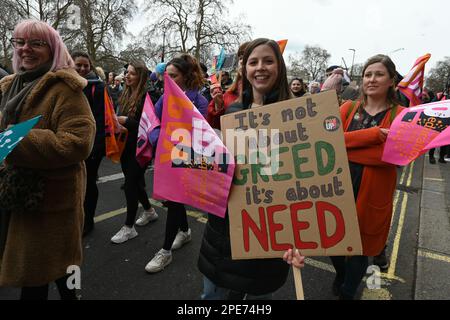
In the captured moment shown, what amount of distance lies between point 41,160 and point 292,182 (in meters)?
1.25

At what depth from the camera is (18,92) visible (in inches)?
65.6

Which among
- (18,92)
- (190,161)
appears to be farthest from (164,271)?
(18,92)

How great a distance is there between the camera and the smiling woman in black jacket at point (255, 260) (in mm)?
1527

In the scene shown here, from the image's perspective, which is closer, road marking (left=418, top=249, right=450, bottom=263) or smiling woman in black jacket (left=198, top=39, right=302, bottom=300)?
smiling woman in black jacket (left=198, top=39, right=302, bottom=300)

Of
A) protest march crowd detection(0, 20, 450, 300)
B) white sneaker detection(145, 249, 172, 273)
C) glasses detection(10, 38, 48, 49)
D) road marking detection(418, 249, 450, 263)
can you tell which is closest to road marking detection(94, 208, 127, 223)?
white sneaker detection(145, 249, 172, 273)

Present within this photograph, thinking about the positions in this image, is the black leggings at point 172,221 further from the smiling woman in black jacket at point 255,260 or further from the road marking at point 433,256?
the road marking at point 433,256

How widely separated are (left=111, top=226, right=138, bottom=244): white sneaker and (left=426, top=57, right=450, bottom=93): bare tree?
211 ft

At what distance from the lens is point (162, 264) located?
8.98ft

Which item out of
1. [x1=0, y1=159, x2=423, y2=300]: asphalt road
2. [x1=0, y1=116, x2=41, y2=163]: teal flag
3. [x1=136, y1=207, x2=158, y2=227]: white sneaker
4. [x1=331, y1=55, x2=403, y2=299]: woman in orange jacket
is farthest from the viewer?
[x1=136, y1=207, x2=158, y2=227]: white sneaker

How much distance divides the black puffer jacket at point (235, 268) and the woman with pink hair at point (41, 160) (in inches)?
33.3

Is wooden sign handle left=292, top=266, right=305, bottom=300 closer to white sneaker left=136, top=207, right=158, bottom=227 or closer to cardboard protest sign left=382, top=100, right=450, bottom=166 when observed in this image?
cardboard protest sign left=382, top=100, right=450, bottom=166

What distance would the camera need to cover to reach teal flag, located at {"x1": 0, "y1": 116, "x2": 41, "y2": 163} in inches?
46.4

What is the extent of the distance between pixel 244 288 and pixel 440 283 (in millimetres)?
2217

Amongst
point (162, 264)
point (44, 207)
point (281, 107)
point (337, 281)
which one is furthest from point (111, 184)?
point (281, 107)
